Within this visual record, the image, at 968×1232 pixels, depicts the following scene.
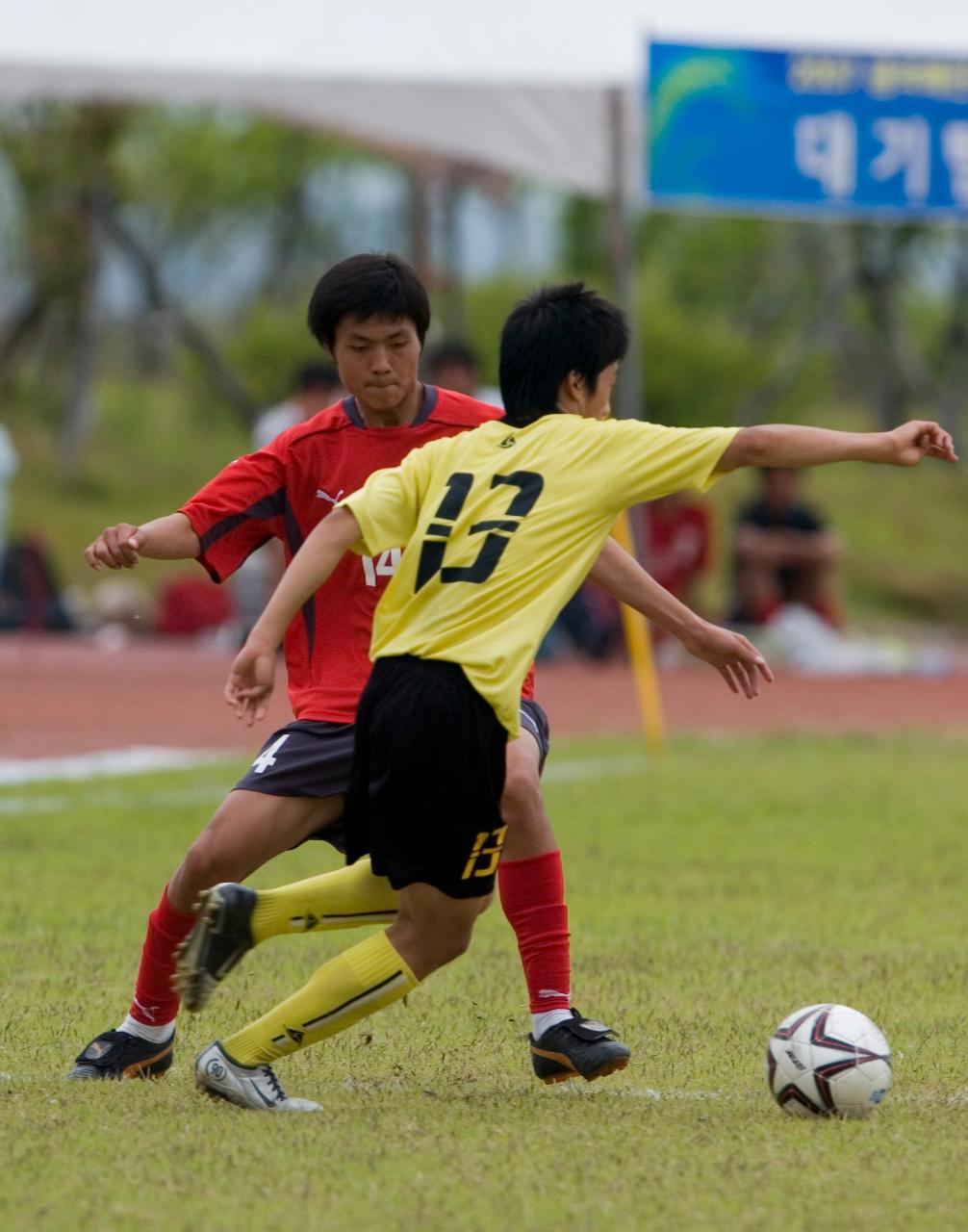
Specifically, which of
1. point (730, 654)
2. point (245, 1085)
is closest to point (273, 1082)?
point (245, 1085)

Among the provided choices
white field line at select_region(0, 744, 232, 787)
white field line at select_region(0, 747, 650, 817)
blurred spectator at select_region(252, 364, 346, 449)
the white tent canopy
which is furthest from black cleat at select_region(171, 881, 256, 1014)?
the white tent canopy

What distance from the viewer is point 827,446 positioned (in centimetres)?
413

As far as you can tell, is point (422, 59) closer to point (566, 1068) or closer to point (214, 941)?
point (566, 1068)

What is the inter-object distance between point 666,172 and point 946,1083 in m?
7.72

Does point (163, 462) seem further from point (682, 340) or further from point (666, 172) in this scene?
point (666, 172)

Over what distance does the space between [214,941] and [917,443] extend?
172 cm

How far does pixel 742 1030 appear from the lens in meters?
5.12

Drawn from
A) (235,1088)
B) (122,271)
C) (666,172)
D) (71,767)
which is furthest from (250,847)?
(122,271)

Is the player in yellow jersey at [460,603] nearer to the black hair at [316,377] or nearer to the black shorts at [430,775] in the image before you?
the black shorts at [430,775]

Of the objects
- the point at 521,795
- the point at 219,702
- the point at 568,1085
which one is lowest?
the point at 219,702

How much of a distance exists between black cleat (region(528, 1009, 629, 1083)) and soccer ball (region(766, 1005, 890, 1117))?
34cm

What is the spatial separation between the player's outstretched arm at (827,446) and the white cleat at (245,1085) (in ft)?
5.04

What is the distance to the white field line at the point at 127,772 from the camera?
382 inches

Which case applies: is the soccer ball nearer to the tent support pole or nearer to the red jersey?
the red jersey
